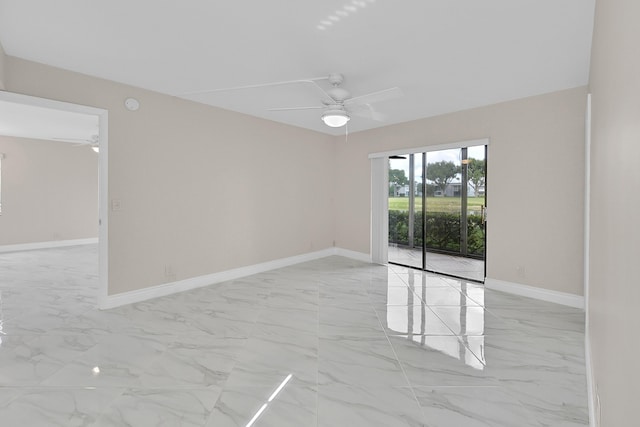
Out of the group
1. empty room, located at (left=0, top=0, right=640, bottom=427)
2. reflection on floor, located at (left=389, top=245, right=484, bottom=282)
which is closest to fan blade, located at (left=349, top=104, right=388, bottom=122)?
empty room, located at (left=0, top=0, right=640, bottom=427)

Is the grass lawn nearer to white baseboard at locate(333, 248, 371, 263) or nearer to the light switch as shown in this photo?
white baseboard at locate(333, 248, 371, 263)

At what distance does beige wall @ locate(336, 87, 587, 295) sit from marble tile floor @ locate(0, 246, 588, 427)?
498 mm

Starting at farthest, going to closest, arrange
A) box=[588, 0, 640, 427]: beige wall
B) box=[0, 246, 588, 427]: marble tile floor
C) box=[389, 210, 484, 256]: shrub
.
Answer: box=[389, 210, 484, 256]: shrub, box=[0, 246, 588, 427]: marble tile floor, box=[588, 0, 640, 427]: beige wall

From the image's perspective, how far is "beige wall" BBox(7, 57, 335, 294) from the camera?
343 cm

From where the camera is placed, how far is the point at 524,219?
390cm

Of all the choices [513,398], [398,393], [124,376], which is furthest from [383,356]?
[124,376]

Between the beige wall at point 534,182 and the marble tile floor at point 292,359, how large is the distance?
50 centimetres

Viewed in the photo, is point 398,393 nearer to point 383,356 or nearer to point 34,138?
point 383,356

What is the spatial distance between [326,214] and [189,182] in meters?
2.94

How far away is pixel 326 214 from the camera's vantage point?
6.29 m

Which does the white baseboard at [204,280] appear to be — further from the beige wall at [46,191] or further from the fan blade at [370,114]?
the beige wall at [46,191]

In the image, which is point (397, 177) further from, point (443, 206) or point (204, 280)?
point (204, 280)

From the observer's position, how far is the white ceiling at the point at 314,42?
2.09 m

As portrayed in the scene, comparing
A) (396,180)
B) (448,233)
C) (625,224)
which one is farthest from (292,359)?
(396,180)
